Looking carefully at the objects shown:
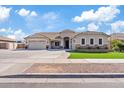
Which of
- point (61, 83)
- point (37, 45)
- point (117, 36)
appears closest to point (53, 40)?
point (37, 45)

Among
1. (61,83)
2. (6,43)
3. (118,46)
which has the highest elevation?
(6,43)

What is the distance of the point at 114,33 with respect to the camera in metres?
79.4

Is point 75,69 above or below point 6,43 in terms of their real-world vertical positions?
below

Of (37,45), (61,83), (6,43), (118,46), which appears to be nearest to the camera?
(61,83)

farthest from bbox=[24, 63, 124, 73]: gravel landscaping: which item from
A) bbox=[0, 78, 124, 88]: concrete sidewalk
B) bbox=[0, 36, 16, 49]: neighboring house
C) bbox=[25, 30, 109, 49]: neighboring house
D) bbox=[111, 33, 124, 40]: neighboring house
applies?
bbox=[111, 33, 124, 40]: neighboring house

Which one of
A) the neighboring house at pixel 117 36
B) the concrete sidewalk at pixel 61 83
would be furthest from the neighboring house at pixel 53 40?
the concrete sidewalk at pixel 61 83

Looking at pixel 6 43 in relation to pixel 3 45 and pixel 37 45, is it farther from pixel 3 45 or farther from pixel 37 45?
pixel 37 45

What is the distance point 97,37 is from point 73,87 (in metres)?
47.3

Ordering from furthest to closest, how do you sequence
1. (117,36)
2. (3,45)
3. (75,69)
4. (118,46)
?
(117,36), (3,45), (118,46), (75,69)

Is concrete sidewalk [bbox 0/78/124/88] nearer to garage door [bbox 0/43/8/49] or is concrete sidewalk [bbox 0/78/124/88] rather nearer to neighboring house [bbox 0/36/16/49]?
garage door [bbox 0/43/8/49]

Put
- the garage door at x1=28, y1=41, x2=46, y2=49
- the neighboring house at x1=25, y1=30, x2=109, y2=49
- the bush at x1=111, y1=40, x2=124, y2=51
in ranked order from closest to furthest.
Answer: the bush at x1=111, y1=40, x2=124, y2=51, the neighboring house at x1=25, y1=30, x2=109, y2=49, the garage door at x1=28, y1=41, x2=46, y2=49

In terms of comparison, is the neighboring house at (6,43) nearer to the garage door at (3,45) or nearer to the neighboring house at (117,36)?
the garage door at (3,45)
